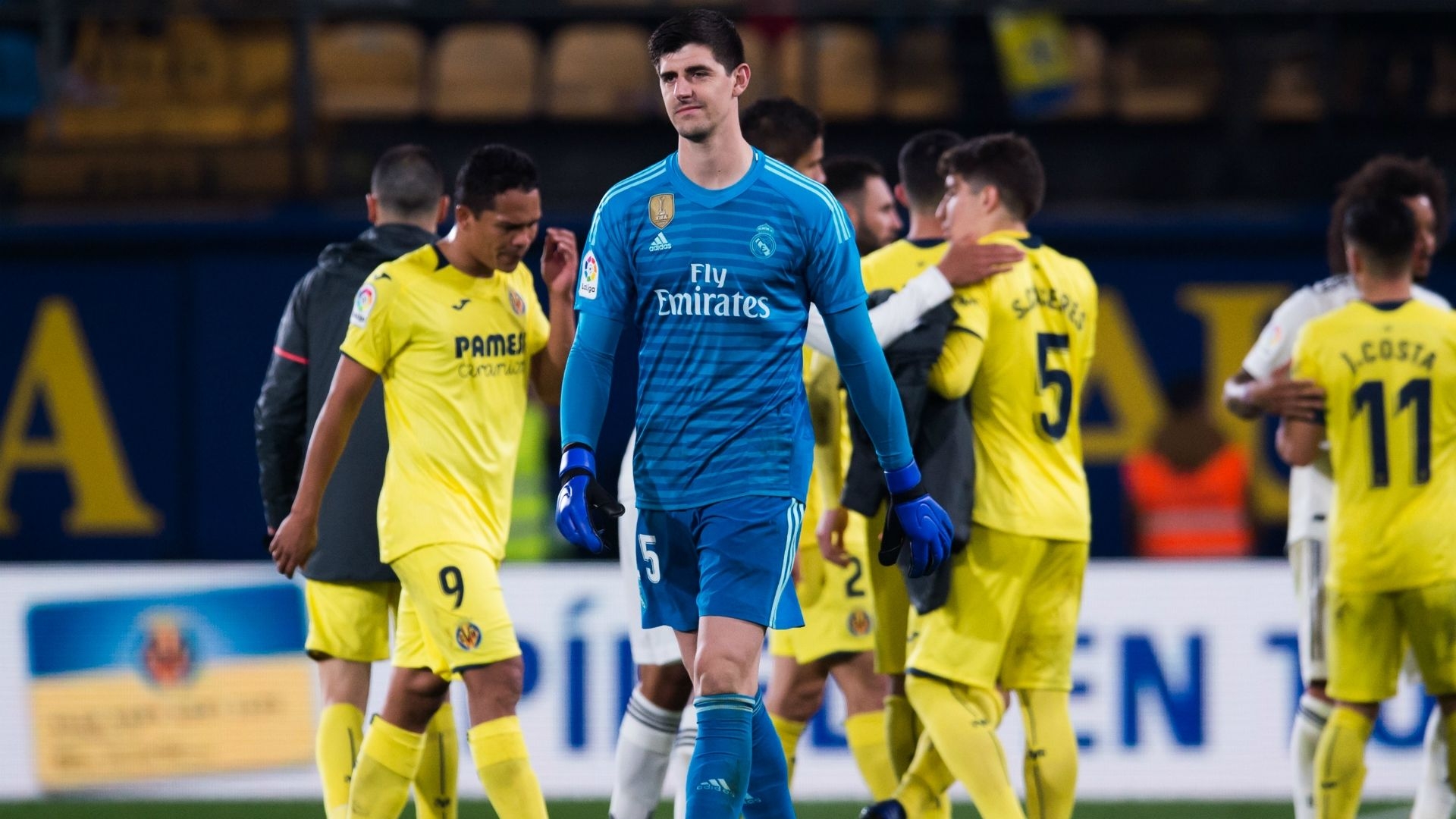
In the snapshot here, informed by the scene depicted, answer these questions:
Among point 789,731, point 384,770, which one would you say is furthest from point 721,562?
point 789,731

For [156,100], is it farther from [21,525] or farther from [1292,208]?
[1292,208]

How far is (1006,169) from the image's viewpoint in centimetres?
489

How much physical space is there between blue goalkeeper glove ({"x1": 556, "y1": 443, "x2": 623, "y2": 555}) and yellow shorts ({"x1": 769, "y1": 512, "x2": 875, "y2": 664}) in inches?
60.5

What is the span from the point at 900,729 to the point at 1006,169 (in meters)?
1.60

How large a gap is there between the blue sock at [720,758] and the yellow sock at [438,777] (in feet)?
4.60

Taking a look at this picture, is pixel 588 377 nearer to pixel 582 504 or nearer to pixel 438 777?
pixel 582 504

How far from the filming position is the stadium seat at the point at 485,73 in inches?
432

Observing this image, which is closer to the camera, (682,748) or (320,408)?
(682,748)

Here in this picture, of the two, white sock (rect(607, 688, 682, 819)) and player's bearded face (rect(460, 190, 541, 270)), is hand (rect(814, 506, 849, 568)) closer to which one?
white sock (rect(607, 688, 682, 819))

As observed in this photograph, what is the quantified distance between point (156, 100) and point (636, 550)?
7986 mm

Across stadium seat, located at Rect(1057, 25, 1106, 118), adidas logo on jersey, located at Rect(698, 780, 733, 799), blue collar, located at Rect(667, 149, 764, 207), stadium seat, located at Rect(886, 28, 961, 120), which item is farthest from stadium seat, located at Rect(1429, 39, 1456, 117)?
adidas logo on jersey, located at Rect(698, 780, 733, 799)

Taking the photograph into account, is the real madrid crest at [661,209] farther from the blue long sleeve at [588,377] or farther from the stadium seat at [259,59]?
the stadium seat at [259,59]

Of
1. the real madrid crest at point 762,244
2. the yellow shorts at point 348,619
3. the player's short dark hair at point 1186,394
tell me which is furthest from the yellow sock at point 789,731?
the player's short dark hair at point 1186,394

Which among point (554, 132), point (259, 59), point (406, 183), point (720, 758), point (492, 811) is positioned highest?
point (259, 59)
